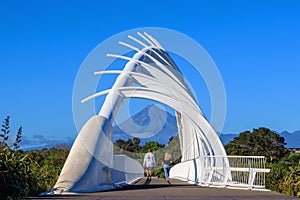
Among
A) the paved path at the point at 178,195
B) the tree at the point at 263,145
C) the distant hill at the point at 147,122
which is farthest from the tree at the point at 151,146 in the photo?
the paved path at the point at 178,195

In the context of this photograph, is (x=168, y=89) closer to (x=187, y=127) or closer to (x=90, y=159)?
(x=187, y=127)

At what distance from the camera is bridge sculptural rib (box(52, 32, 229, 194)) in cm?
1611

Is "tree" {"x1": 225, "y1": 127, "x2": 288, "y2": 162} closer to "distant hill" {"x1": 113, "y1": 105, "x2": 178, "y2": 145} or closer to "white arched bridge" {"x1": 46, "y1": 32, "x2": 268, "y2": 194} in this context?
"distant hill" {"x1": 113, "y1": 105, "x2": 178, "y2": 145}

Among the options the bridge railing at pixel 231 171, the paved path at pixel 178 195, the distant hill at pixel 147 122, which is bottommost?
the paved path at pixel 178 195

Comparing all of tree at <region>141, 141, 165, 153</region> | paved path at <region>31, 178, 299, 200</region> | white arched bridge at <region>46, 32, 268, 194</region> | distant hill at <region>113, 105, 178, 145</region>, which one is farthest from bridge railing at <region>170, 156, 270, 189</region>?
tree at <region>141, 141, 165, 153</region>

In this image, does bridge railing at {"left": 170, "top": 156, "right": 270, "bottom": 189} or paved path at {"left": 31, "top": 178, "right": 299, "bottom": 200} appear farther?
bridge railing at {"left": 170, "top": 156, "right": 270, "bottom": 189}

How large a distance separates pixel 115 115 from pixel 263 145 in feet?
148

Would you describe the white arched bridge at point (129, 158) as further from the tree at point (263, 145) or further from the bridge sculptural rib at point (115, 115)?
the tree at point (263, 145)

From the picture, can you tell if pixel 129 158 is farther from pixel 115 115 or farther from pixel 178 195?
pixel 178 195

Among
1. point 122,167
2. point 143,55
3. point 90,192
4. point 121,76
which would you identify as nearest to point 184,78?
point 143,55

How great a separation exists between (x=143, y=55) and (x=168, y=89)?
3.10 metres

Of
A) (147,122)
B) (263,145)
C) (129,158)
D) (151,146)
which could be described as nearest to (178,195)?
(129,158)

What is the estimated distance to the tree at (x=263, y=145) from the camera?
62.1m

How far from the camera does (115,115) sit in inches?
858
